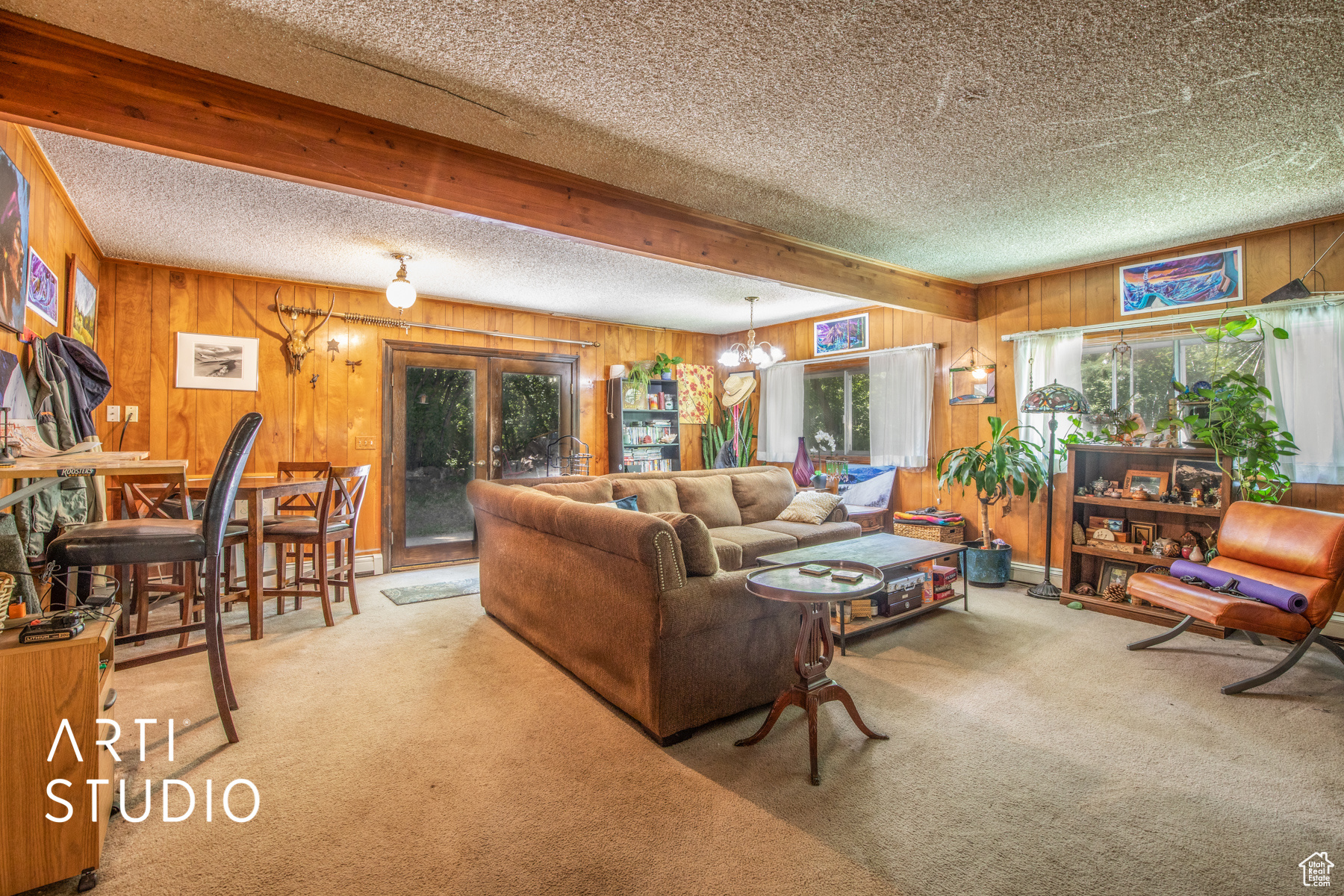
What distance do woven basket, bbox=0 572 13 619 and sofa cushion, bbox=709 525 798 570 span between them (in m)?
3.35

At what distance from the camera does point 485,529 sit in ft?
12.8

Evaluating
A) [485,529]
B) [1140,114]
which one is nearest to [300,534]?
[485,529]

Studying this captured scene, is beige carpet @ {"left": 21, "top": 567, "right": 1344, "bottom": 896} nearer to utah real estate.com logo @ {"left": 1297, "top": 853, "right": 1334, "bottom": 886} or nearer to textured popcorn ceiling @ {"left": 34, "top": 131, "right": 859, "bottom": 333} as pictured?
utah real estate.com logo @ {"left": 1297, "top": 853, "right": 1334, "bottom": 886}

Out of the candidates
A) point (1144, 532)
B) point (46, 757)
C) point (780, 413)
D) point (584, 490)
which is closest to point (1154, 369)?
point (1144, 532)

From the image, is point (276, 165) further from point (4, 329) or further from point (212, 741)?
point (212, 741)

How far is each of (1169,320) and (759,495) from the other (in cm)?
319

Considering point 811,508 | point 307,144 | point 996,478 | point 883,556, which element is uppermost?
point 307,144

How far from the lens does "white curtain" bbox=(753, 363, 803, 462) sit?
678 centimetres

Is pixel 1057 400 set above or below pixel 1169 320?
below

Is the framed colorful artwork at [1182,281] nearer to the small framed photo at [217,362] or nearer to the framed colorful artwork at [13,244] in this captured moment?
the framed colorful artwork at [13,244]

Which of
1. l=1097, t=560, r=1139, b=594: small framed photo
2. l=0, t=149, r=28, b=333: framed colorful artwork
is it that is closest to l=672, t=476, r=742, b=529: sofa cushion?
l=1097, t=560, r=1139, b=594: small framed photo

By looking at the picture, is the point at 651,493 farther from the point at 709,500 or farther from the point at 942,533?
the point at 942,533

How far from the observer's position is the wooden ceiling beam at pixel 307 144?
1.95 meters

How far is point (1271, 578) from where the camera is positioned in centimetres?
301
